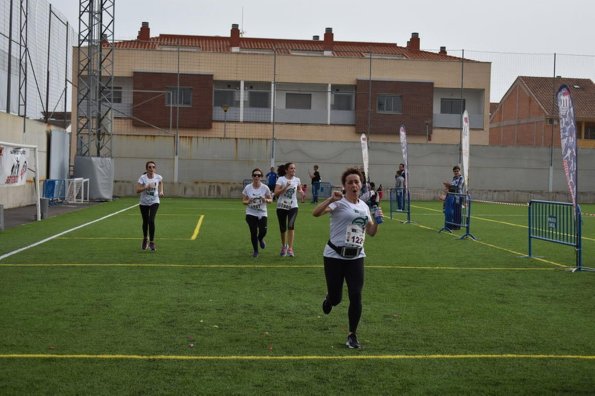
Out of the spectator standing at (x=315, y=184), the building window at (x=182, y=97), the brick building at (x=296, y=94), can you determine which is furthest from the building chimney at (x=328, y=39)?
the spectator standing at (x=315, y=184)

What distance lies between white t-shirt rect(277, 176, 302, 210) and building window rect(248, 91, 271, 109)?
3915 cm

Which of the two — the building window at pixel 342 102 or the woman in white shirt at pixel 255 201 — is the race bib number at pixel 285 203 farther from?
the building window at pixel 342 102

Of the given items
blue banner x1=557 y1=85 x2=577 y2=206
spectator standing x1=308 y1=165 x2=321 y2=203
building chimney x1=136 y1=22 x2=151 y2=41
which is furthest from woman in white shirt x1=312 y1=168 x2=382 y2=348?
building chimney x1=136 y1=22 x2=151 y2=41

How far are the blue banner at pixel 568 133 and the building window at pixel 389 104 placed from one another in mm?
41354

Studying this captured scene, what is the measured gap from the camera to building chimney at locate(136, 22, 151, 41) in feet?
225

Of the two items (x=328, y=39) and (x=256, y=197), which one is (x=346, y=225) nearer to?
(x=256, y=197)

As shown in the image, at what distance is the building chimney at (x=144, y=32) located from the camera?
6858 cm

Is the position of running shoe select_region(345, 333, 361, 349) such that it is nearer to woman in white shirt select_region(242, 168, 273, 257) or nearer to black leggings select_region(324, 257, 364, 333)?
black leggings select_region(324, 257, 364, 333)

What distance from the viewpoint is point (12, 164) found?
24703mm

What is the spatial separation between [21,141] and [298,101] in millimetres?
27300

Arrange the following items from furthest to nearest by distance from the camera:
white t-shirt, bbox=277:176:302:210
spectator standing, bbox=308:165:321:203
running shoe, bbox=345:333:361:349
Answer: spectator standing, bbox=308:165:321:203 → white t-shirt, bbox=277:176:302:210 → running shoe, bbox=345:333:361:349

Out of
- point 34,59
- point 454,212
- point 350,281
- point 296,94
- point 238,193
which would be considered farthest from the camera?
point 296,94

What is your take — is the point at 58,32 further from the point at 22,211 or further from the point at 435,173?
the point at 435,173

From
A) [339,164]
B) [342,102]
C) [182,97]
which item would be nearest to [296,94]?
[342,102]
